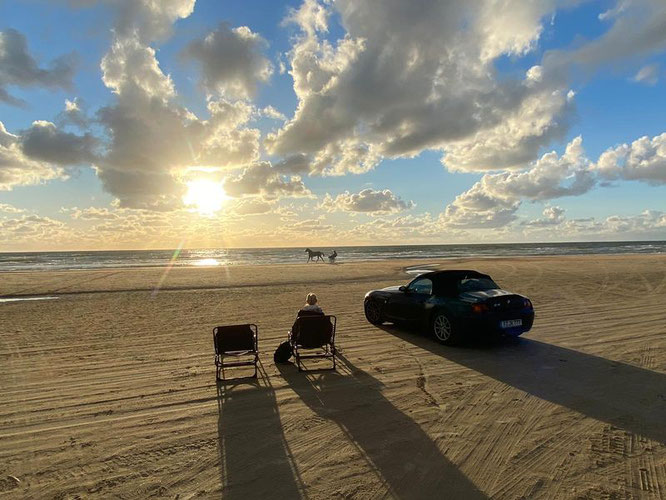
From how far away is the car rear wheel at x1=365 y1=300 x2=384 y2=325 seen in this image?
956 cm

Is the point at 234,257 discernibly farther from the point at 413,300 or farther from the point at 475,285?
the point at 475,285

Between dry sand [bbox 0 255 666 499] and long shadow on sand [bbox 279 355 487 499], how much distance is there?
19mm

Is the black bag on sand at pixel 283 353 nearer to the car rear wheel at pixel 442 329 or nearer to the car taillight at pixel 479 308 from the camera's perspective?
the car rear wheel at pixel 442 329

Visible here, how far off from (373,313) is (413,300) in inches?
54.8

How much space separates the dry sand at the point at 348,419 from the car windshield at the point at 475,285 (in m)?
1.12

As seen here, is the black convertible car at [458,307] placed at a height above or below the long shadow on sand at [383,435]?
above

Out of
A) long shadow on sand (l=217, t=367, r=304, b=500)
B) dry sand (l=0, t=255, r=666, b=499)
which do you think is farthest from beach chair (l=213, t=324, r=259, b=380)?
long shadow on sand (l=217, t=367, r=304, b=500)

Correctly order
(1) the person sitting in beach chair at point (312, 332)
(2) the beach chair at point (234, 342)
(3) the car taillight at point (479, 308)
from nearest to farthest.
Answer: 1. (2) the beach chair at point (234, 342)
2. (1) the person sitting in beach chair at point (312, 332)
3. (3) the car taillight at point (479, 308)

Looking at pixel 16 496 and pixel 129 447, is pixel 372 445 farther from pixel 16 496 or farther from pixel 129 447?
pixel 16 496

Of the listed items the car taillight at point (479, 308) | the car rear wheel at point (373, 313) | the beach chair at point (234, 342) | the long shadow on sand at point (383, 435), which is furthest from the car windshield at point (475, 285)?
the beach chair at point (234, 342)

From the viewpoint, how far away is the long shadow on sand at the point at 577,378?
4539 millimetres

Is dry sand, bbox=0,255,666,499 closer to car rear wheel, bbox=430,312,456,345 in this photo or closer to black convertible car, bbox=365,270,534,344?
car rear wheel, bbox=430,312,456,345

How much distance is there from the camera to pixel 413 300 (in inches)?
341

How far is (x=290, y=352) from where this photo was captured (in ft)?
21.9
